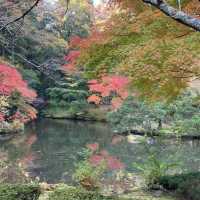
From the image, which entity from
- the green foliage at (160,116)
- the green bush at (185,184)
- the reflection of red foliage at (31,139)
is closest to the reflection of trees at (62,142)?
the reflection of red foliage at (31,139)

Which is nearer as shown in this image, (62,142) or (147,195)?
(147,195)

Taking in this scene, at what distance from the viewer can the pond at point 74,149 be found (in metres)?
13.3

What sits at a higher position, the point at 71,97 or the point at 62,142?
the point at 71,97

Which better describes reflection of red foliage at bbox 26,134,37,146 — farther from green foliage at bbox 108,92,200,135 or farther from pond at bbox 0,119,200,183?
green foliage at bbox 108,92,200,135

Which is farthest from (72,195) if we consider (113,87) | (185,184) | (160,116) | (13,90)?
(160,116)

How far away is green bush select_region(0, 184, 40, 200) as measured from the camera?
5367 mm

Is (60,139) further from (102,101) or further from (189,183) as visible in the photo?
(189,183)

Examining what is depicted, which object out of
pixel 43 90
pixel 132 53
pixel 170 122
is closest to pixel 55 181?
pixel 132 53

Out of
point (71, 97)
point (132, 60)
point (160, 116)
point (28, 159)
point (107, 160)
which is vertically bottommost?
point (28, 159)

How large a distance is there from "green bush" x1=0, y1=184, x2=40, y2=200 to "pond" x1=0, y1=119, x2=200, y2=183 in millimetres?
5047

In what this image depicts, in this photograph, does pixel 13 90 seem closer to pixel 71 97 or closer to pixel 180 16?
pixel 71 97

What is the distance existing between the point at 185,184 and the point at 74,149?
10498mm

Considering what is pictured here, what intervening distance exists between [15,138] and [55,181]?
1019cm

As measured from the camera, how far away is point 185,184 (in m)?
7.70
